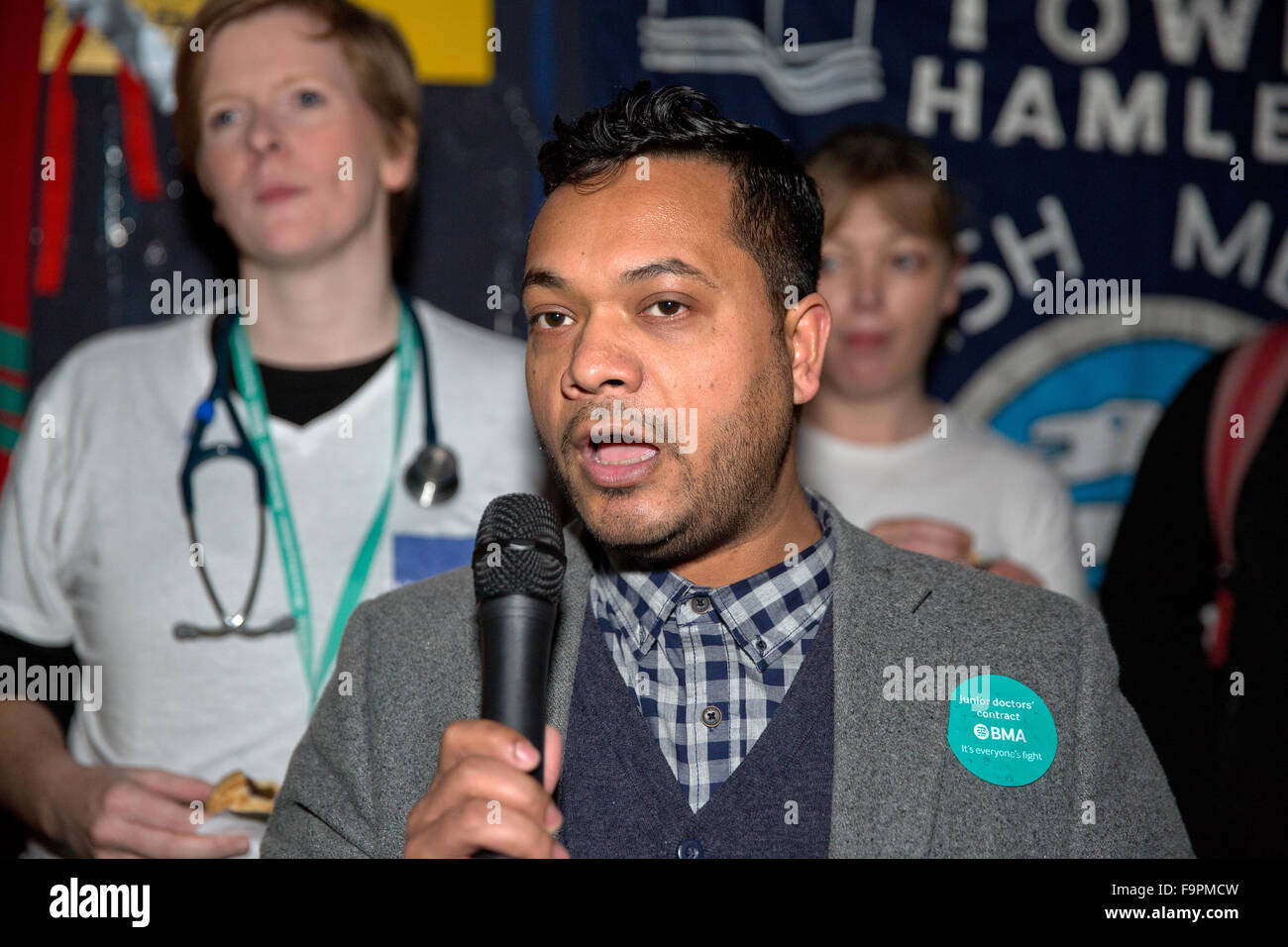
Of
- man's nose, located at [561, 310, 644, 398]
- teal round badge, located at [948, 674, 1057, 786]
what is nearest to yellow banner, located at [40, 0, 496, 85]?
man's nose, located at [561, 310, 644, 398]

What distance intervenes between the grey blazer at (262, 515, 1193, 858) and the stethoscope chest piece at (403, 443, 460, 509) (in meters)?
0.82

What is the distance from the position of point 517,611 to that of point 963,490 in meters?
2.10

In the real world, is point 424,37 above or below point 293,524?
above

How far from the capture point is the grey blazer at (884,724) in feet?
5.31

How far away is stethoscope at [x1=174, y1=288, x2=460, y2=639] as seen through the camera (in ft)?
8.48

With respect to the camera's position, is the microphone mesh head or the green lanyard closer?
the microphone mesh head

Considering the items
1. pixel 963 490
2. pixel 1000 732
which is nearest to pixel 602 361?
pixel 1000 732

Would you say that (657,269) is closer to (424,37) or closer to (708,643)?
(708,643)

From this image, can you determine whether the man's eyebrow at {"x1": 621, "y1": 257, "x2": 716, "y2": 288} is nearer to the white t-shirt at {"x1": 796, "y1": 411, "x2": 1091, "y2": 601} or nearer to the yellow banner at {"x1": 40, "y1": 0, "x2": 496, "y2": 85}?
the white t-shirt at {"x1": 796, "y1": 411, "x2": 1091, "y2": 601}

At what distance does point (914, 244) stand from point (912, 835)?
6.26 ft

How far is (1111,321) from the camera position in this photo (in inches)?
→ 138

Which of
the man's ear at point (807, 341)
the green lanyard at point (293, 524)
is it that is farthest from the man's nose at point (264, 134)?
the man's ear at point (807, 341)

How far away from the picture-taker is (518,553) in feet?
4.28

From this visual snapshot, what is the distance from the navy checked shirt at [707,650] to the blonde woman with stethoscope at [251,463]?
3.24 feet
